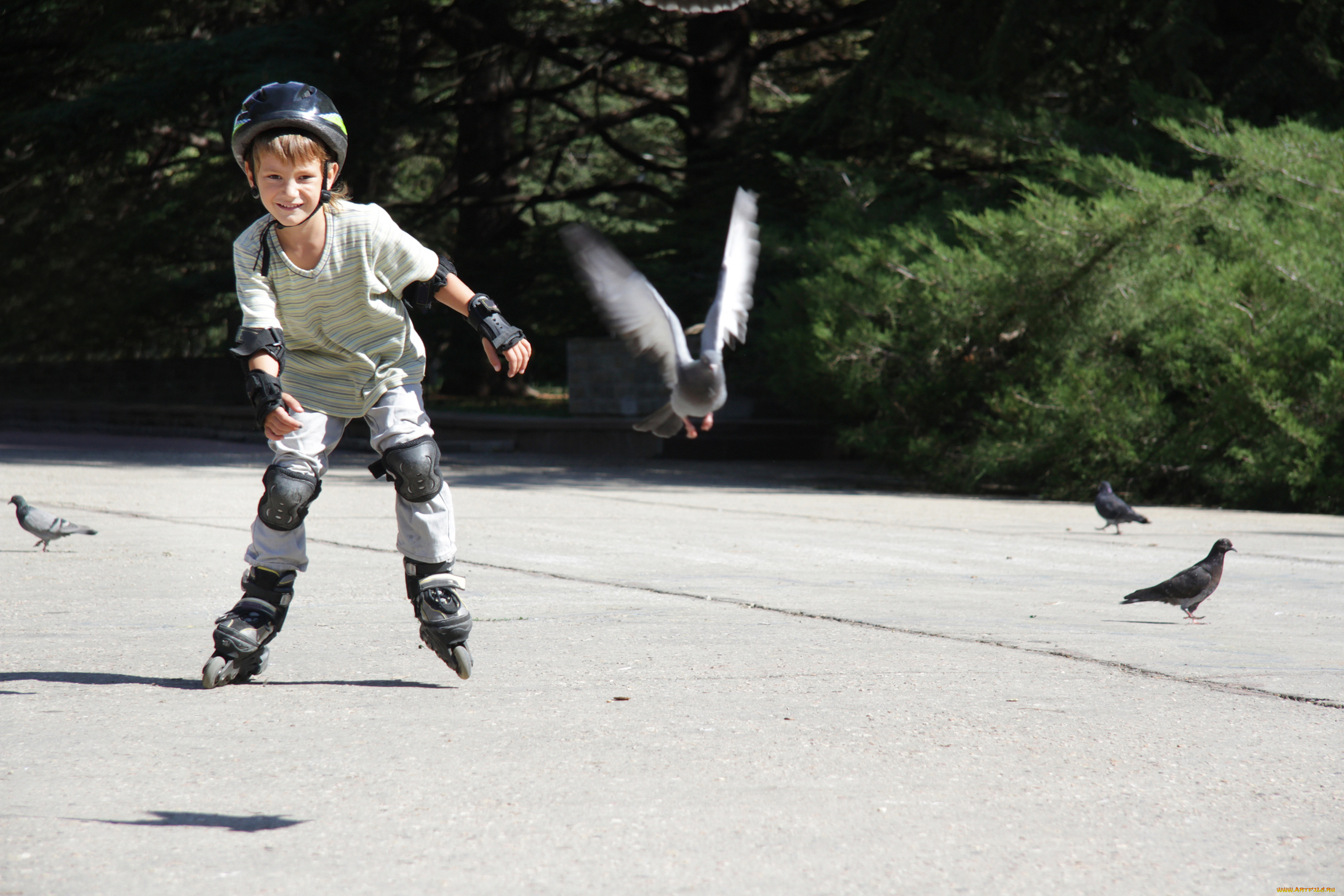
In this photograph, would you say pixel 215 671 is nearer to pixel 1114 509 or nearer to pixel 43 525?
pixel 43 525

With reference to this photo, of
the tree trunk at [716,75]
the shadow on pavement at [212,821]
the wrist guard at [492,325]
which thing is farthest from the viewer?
the tree trunk at [716,75]

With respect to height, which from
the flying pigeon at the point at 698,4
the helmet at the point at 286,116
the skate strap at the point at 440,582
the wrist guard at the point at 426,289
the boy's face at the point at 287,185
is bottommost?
the skate strap at the point at 440,582

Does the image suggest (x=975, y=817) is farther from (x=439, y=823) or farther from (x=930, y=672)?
(x=930, y=672)

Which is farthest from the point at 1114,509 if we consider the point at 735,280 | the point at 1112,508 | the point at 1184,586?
→ the point at 1184,586

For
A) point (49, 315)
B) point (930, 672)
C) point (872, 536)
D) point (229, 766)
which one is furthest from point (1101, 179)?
point (49, 315)

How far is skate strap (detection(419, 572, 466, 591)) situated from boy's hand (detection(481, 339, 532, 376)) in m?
0.65

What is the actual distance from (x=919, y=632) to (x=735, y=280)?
4.26 metres

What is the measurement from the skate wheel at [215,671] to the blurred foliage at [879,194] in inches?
267

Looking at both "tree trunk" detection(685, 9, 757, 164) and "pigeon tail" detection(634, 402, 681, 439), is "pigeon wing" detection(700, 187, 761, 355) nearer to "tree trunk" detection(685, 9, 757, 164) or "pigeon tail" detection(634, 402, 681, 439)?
"pigeon tail" detection(634, 402, 681, 439)

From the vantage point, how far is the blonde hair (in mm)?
3910

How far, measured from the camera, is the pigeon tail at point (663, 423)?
33.0 ft

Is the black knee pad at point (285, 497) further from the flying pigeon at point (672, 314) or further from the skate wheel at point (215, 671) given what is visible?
the flying pigeon at point (672, 314)

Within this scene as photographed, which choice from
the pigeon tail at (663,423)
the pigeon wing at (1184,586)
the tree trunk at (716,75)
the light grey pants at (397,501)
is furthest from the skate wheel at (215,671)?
the tree trunk at (716,75)

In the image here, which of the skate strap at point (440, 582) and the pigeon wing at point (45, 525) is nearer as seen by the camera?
the skate strap at point (440, 582)
